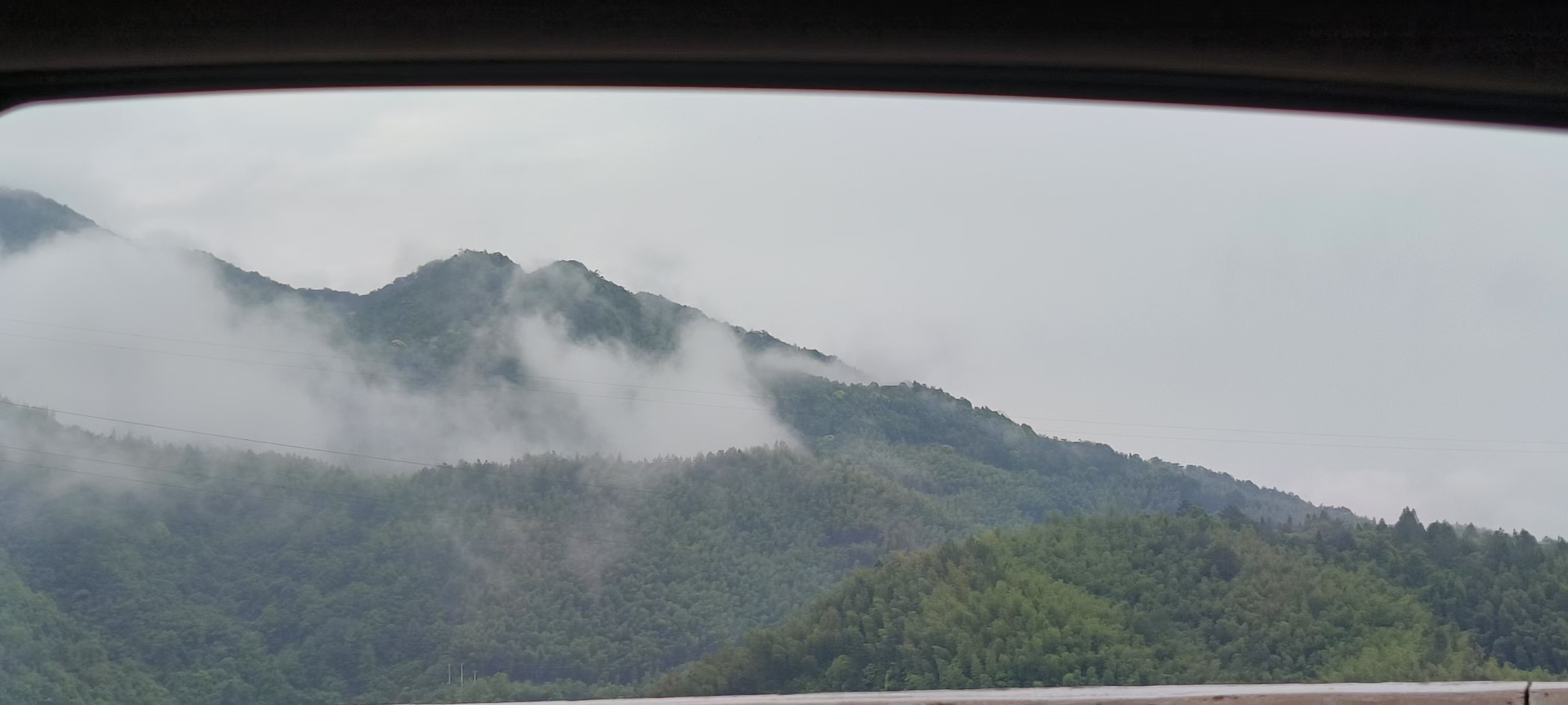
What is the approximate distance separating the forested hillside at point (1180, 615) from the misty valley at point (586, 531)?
1 centimetres

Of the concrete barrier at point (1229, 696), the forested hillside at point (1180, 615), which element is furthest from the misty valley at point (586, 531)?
the concrete barrier at point (1229, 696)

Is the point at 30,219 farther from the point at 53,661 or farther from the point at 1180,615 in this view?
the point at 1180,615

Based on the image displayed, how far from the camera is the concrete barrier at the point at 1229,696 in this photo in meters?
2.02

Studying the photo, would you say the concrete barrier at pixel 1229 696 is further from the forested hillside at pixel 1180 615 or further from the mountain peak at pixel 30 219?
the mountain peak at pixel 30 219

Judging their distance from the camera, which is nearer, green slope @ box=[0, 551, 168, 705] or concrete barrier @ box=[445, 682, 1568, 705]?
concrete barrier @ box=[445, 682, 1568, 705]

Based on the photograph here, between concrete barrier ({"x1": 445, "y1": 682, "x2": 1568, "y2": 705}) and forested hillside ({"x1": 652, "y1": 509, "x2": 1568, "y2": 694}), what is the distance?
1.12 m

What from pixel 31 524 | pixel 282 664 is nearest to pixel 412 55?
pixel 282 664

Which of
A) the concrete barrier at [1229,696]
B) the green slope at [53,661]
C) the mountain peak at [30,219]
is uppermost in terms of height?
the mountain peak at [30,219]

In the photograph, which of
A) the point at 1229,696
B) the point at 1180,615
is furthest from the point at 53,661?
the point at 1180,615

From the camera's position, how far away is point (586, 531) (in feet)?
14.0

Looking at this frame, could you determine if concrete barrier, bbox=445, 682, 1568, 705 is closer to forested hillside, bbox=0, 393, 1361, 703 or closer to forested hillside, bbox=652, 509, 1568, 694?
forested hillside, bbox=652, 509, 1568, 694

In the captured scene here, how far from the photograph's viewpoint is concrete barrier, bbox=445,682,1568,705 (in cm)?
202

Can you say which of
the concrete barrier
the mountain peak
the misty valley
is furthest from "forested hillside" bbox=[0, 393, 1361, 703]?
the concrete barrier

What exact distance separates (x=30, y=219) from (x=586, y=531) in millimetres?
2877
